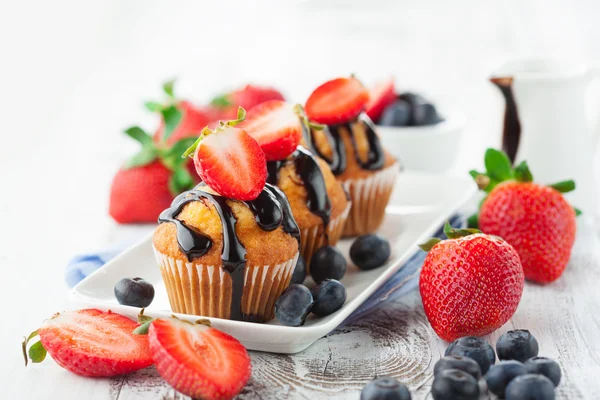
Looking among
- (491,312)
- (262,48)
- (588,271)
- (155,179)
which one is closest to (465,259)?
(491,312)

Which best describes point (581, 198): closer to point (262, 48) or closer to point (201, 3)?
point (262, 48)

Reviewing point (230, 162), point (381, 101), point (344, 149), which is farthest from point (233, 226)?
point (381, 101)

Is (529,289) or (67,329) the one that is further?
(529,289)

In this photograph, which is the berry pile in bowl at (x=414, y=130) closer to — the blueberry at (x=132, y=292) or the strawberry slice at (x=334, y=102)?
the strawberry slice at (x=334, y=102)

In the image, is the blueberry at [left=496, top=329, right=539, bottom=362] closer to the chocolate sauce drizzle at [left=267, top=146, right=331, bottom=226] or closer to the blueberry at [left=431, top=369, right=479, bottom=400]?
the blueberry at [left=431, top=369, right=479, bottom=400]

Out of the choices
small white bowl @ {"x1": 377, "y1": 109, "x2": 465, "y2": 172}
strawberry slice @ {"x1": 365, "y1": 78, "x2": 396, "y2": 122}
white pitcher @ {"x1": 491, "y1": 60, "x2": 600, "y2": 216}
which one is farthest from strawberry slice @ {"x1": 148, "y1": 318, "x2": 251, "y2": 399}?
strawberry slice @ {"x1": 365, "y1": 78, "x2": 396, "y2": 122}

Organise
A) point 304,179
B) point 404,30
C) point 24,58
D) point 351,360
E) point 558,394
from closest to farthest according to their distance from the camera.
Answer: point 558,394 < point 351,360 < point 304,179 < point 24,58 < point 404,30
